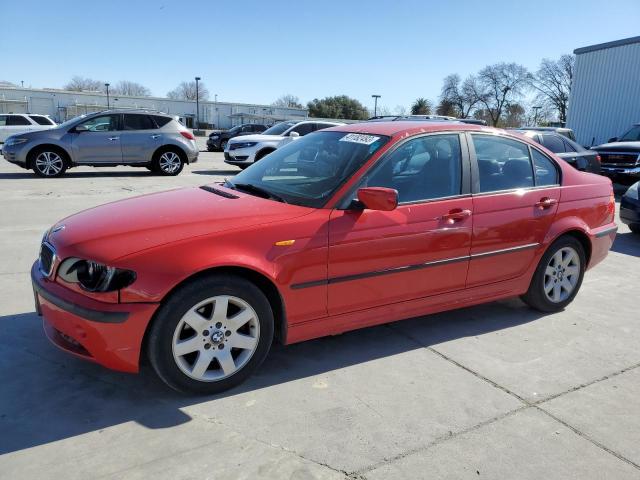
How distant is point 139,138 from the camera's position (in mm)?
13070

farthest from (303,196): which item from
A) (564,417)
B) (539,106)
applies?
(539,106)

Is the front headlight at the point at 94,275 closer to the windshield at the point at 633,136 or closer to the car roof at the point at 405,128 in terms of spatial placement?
the car roof at the point at 405,128

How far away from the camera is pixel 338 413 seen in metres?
2.88

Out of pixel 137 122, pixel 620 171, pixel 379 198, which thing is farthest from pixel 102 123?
pixel 620 171

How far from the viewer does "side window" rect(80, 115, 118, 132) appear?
12.7m

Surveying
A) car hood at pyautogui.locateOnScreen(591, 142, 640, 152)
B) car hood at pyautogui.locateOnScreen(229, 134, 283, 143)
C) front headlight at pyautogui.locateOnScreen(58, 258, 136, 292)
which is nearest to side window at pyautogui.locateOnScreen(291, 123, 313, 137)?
car hood at pyautogui.locateOnScreen(229, 134, 283, 143)

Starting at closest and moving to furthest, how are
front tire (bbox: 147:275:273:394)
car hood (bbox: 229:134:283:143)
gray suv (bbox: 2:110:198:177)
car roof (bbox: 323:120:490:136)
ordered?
front tire (bbox: 147:275:273:394) → car roof (bbox: 323:120:490:136) → gray suv (bbox: 2:110:198:177) → car hood (bbox: 229:134:283:143)

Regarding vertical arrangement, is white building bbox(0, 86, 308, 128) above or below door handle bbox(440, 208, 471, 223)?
above

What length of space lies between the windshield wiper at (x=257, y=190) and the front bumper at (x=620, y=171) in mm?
12561

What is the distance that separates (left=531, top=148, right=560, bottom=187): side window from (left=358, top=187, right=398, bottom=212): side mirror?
5.98ft

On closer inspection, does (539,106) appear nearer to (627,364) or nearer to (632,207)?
(632,207)

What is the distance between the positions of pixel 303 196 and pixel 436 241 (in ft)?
3.31

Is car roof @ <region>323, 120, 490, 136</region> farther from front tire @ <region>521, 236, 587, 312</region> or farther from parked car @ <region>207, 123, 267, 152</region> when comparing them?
parked car @ <region>207, 123, 267, 152</region>

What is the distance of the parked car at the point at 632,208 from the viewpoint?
7770 millimetres
